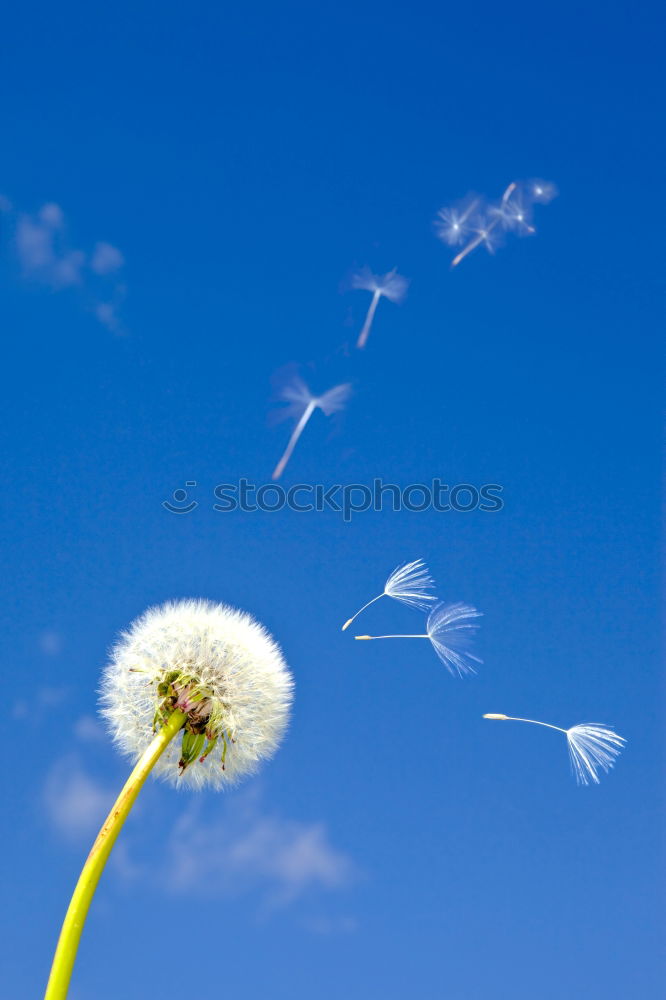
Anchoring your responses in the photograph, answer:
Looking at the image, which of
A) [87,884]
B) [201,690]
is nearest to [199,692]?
[201,690]

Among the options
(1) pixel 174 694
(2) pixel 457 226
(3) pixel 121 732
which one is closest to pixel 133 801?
(1) pixel 174 694

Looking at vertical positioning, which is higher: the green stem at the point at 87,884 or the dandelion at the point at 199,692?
the dandelion at the point at 199,692

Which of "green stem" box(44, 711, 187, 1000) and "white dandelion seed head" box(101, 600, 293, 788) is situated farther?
"white dandelion seed head" box(101, 600, 293, 788)

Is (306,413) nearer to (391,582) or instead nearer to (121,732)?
(391,582)

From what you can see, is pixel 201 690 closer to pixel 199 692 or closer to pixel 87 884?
pixel 199 692

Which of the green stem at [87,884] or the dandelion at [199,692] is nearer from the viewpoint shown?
the green stem at [87,884]

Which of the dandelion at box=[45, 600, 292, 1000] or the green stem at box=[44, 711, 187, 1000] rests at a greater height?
the dandelion at box=[45, 600, 292, 1000]
